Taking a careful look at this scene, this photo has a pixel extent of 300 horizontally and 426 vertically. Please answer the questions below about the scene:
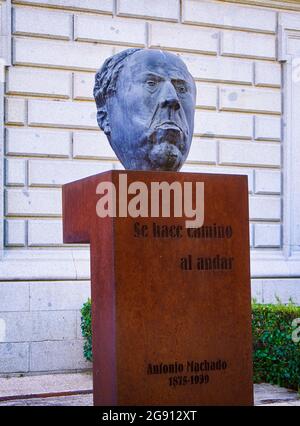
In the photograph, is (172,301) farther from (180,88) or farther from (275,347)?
(275,347)

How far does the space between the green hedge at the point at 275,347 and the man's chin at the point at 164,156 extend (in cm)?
386

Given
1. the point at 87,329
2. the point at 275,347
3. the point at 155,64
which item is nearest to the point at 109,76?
the point at 155,64

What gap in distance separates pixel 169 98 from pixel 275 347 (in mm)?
4432

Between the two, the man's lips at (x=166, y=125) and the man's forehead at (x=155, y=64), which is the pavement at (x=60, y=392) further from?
the man's forehead at (x=155, y=64)

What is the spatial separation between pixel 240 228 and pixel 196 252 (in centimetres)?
46

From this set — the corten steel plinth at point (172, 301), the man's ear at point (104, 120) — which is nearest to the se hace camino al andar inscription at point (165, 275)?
the corten steel plinth at point (172, 301)

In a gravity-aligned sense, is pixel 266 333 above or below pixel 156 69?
below

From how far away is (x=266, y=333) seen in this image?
→ 11.1 metres

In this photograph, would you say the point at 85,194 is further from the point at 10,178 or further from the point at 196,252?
the point at 10,178

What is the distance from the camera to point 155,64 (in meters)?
7.63

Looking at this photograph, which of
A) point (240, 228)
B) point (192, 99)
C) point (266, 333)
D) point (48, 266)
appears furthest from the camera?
point (48, 266)

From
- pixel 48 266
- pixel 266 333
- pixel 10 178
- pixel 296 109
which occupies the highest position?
pixel 296 109

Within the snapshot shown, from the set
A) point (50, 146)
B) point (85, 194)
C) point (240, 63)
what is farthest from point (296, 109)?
point (85, 194)

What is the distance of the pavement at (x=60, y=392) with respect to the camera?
9.82 m
